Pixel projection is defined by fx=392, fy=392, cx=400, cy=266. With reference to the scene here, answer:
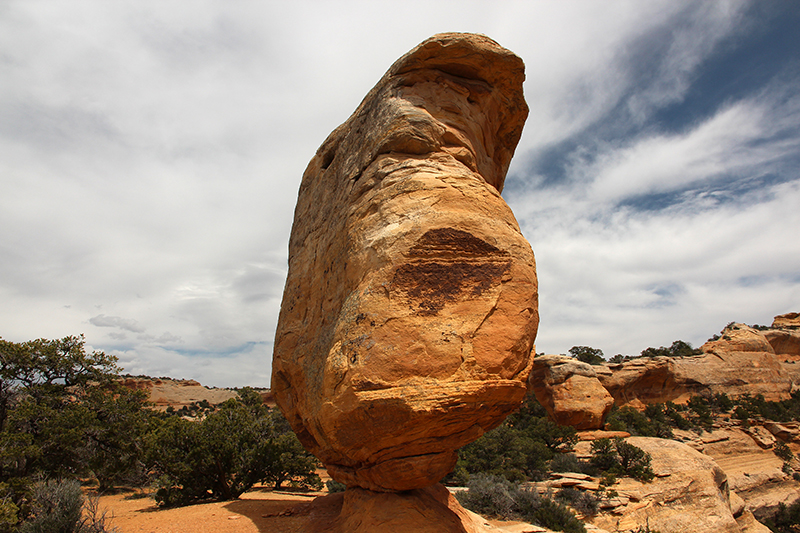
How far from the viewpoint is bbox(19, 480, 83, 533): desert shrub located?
5.47 metres

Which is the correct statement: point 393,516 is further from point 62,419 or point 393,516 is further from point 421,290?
point 62,419

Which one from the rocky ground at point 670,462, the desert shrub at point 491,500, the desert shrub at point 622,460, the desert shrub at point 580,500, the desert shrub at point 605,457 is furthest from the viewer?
the desert shrub at point 605,457

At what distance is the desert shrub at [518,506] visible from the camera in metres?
9.40

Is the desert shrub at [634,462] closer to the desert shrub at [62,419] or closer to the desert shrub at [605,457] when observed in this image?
the desert shrub at [605,457]

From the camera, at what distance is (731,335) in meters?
37.5

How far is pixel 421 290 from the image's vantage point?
435 cm

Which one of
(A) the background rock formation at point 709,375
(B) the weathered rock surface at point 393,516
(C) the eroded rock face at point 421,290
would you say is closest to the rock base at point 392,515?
(B) the weathered rock surface at point 393,516

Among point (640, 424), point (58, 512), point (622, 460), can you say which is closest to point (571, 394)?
point (622, 460)

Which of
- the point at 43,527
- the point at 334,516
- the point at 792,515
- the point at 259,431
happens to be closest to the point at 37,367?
the point at 259,431

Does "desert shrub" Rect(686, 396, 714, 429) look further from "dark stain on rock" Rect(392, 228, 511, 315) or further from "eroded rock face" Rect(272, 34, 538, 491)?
"dark stain on rock" Rect(392, 228, 511, 315)

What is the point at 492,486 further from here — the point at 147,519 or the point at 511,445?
the point at 147,519

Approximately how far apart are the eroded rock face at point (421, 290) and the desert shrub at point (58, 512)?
3.46 meters

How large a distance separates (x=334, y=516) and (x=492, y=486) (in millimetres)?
5921

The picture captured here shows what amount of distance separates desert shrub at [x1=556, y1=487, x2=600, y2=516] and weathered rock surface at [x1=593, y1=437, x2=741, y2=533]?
0.97 feet
